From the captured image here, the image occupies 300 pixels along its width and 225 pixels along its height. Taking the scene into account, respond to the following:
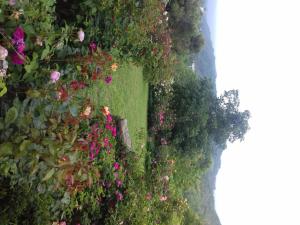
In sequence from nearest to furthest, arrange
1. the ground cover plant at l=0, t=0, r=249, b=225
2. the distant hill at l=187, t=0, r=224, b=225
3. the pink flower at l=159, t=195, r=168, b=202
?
the ground cover plant at l=0, t=0, r=249, b=225 → the pink flower at l=159, t=195, r=168, b=202 → the distant hill at l=187, t=0, r=224, b=225

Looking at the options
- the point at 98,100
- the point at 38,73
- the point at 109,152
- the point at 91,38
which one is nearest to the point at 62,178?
the point at 38,73

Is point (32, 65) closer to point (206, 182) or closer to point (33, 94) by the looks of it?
point (33, 94)

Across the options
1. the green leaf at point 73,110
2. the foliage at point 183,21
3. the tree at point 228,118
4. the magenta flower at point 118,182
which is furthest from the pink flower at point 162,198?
the foliage at point 183,21

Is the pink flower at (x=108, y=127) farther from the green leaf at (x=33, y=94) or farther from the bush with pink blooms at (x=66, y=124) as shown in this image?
the green leaf at (x=33, y=94)

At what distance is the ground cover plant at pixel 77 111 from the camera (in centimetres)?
321

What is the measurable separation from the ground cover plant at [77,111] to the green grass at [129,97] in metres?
0.03

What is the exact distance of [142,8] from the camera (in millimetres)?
7316

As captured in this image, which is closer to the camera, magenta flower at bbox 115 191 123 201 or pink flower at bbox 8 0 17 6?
pink flower at bbox 8 0 17 6

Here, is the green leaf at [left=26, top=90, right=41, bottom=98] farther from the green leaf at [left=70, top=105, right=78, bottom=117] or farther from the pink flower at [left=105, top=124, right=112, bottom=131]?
the pink flower at [left=105, top=124, right=112, bottom=131]

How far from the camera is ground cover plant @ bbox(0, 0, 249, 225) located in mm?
3211

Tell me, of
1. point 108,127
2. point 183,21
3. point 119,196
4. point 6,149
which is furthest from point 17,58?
point 183,21

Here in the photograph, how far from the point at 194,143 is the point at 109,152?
8833mm

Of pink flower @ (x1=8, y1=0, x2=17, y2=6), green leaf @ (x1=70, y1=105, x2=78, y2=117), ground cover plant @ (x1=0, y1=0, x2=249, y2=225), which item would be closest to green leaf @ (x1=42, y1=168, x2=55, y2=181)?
ground cover plant @ (x1=0, y1=0, x2=249, y2=225)

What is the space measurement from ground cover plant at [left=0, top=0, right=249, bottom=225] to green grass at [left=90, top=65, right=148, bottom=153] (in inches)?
1.0
